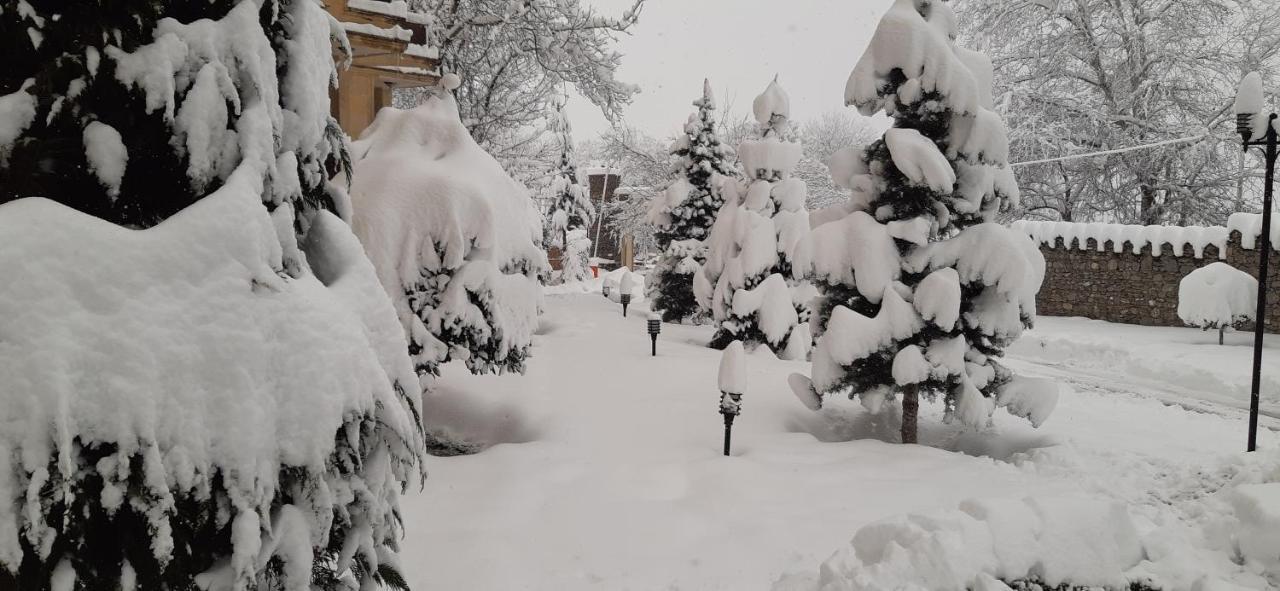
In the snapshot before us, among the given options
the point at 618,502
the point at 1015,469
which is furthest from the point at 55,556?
the point at 1015,469

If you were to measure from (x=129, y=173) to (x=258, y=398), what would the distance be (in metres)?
0.92

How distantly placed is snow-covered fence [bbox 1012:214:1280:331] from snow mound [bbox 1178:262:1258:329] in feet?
3.54

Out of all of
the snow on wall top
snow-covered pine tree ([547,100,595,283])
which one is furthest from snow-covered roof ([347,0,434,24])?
snow-covered pine tree ([547,100,595,283])

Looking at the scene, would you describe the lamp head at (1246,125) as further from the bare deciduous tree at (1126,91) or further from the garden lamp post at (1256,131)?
the bare deciduous tree at (1126,91)

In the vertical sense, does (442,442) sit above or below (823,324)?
below

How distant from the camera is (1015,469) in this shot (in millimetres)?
6738

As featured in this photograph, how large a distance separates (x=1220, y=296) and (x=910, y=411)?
1179 centimetres

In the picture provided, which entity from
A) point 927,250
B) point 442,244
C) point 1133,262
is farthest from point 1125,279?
point 442,244

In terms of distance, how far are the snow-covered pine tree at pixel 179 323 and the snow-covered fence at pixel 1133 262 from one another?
1847 cm

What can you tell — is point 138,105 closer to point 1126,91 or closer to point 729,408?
point 729,408

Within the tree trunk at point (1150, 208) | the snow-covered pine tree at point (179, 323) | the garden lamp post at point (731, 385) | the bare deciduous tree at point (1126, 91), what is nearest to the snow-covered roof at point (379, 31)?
the garden lamp post at point (731, 385)

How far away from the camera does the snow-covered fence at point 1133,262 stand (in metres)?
16.1

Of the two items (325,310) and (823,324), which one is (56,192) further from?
(823,324)

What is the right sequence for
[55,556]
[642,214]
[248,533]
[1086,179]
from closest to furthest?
[55,556] < [248,533] < [1086,179] < [642,214]
